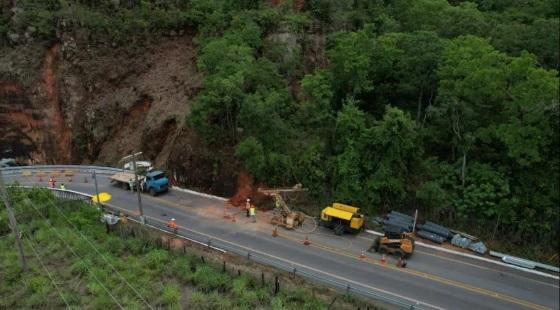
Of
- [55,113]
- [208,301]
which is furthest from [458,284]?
[55,113]

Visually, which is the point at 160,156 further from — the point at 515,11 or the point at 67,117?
the point at 515,11

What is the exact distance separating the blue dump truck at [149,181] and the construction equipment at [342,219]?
12.4m

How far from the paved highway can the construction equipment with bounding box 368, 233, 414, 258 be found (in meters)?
0.59

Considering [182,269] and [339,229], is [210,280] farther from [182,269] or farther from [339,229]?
[339,229]

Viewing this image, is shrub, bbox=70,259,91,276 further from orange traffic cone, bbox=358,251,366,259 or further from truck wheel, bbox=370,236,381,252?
truck wheel, bbox=370,236,381,252

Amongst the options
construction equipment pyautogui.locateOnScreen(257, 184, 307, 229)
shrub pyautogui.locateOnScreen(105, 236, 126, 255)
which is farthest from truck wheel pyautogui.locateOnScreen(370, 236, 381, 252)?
shrub pyautogui.locateOnScreen(105, 236, 126, 255)

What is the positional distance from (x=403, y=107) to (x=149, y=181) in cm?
1905

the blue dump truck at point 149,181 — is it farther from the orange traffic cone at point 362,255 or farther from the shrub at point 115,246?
the orange traffic cone at point 362,255

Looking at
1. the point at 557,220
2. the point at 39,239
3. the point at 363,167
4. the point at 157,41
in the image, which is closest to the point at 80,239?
the point at 39,239

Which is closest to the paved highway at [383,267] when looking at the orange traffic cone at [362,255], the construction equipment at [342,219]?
the orange traffic cone at [362,255]

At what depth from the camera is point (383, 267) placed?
2403 cm

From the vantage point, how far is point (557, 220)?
24.0m

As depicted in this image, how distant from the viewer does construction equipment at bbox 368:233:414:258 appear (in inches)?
965

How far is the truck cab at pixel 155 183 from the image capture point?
3284 centimetres
